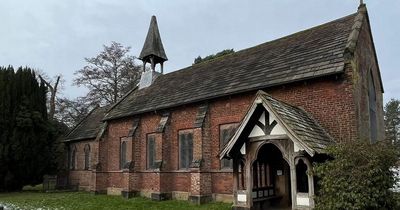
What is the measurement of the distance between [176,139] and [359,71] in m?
10.2

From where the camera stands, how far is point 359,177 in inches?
386

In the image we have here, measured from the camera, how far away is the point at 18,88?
2894cm

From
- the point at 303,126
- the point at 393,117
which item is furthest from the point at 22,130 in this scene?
the point at 393,117

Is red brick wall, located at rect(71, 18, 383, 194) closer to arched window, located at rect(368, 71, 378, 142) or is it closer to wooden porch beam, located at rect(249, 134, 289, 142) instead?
arched window, located at rect(368, 71, 378, 142)

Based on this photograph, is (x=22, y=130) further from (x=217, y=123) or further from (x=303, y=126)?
(x=303, y=126)

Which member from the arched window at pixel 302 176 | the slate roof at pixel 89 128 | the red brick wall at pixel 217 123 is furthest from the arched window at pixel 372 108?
the slate roof at pixel 89 128

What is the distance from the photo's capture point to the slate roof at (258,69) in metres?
15.5

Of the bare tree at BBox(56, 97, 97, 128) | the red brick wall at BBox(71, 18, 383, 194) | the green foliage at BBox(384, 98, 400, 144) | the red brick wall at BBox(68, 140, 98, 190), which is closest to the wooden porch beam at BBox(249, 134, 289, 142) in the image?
the red brick wall at BBox(71, 18, 383, 194)

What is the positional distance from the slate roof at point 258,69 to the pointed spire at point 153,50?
4.12m

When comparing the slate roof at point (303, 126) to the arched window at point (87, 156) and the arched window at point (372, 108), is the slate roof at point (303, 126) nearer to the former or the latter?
the arched window at point (372, 108)

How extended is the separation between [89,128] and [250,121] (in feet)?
75.8

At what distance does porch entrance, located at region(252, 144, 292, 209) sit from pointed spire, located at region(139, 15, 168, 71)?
54.5ft

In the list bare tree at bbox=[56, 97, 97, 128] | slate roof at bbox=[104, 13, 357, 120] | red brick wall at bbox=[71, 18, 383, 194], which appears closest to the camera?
red brick wall at bbox=[71, 18, 383, 194]

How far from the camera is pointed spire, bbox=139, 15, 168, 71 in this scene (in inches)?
1169
